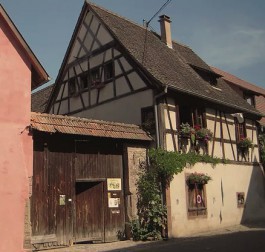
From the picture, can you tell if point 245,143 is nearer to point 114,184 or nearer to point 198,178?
point 198,178

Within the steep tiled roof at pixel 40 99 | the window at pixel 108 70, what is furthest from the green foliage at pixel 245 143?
the steep tiled roof at pixel 40 99

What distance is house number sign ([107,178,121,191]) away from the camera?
14.1m

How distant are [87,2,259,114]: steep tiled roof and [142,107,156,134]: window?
122cm

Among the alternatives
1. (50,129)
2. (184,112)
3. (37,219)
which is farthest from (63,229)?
(184,112)

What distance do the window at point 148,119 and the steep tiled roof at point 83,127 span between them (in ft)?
1.23

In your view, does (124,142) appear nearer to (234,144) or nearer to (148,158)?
(148,158)

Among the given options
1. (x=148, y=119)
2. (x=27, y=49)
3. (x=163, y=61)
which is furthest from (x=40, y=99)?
(x=27, y=49)

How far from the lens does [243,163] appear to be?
20.1 metres

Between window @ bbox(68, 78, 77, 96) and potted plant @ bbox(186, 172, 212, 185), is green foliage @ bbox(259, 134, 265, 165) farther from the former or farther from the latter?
window @ bbox(68, 78, 77, 96)

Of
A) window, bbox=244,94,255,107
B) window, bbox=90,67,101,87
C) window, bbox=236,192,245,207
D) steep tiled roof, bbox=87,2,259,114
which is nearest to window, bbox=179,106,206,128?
steep tiled roof, bbox=87,2,259,114

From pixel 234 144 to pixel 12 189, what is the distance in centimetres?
1202

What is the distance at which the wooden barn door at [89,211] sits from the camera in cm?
1317

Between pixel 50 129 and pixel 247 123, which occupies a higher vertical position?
pixel 247 123

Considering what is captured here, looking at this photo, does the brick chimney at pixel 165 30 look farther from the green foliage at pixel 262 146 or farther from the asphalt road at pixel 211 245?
the asphalt road at pixel 211 245
